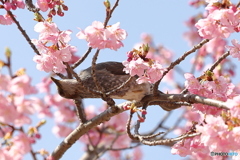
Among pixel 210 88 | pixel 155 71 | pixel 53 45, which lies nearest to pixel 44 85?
pixel 53 45

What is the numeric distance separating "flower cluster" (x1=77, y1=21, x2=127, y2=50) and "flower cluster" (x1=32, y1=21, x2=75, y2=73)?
0.11 meters

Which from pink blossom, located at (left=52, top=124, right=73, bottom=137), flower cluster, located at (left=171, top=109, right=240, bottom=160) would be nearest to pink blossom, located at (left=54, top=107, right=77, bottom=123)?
pink blossom, located at (left=52, top=124, right=73, bottom=137)

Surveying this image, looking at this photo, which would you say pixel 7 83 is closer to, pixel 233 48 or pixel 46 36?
pixel 46 36

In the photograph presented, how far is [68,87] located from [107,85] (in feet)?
1.14

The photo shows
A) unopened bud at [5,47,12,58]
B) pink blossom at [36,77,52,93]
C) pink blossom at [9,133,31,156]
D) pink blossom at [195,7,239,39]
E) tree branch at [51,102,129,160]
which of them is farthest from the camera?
pink blossom at [36,77,52,93]

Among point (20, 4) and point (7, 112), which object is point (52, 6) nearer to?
point (20, 4)

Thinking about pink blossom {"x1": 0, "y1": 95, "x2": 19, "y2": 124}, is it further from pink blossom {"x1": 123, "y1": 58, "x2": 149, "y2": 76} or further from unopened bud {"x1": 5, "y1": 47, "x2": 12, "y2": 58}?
pink blossom {"x1": 123, "y1": 58, "x2": 149, "y2": 76}

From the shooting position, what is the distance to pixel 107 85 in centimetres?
336

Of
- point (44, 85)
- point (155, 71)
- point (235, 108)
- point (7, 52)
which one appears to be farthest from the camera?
point (44, 85)

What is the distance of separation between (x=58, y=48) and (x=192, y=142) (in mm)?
938

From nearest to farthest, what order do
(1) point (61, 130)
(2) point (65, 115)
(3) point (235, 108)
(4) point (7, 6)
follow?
1. (3) point (235, 108)
2. (4) point (7, 6)
3. (2) point (65, 115)
4. (1) point (61, 130)

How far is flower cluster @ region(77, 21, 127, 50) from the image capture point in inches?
85.2

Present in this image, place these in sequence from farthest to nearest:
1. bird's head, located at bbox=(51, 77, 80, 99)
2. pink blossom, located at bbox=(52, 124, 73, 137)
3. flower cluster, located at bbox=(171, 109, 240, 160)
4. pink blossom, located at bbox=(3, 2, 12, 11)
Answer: pink blossom, located at bbox=(52, 124, 73, 137) → bird's head, located at bbox=(51, 77, 80, 99) → pink blossom, located at bbox=(3, 2, 12, 11) → flower cluster, located at bbox=(171, 109, 240, 160)

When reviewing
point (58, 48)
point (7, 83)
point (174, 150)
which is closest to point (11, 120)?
point (7, 83)
